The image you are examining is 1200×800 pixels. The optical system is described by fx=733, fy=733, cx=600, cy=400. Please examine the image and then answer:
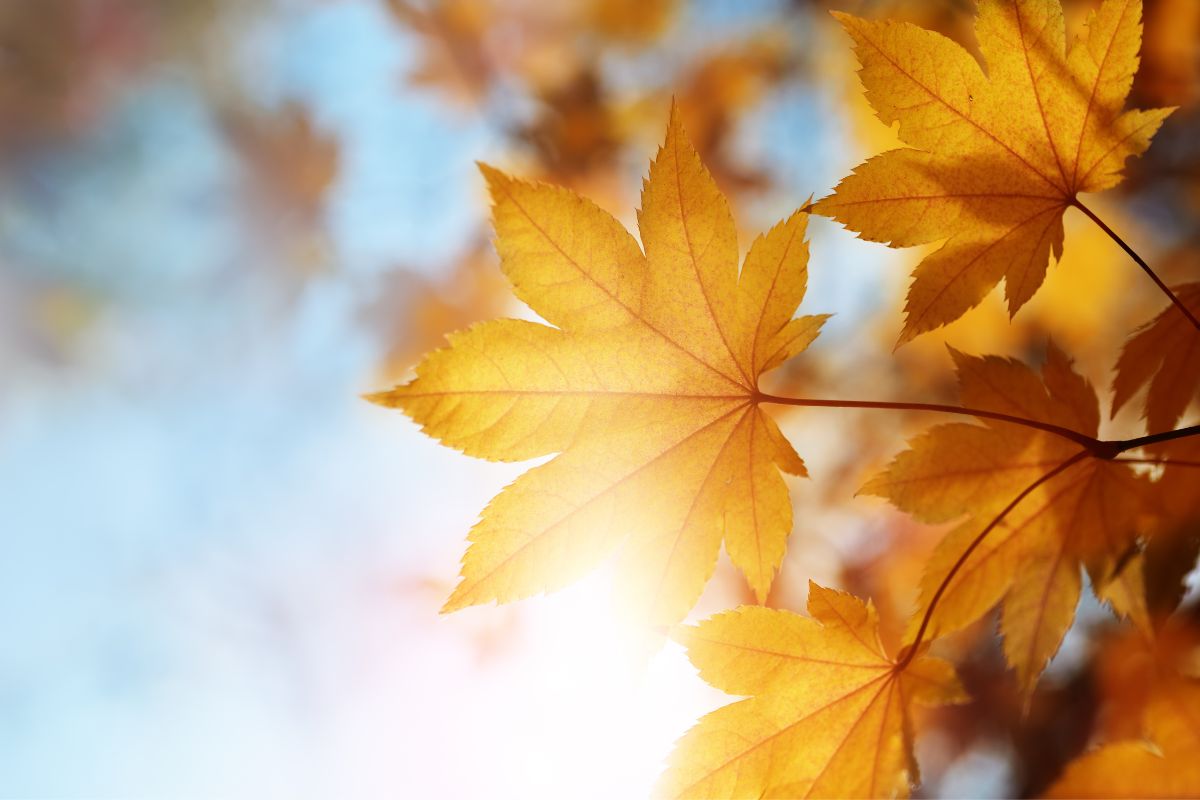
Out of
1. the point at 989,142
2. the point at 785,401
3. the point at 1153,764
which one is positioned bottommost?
the point at 1153,764

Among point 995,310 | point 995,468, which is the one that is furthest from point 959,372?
point 995,310

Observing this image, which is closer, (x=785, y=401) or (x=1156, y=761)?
→ (x=1156, y=761)

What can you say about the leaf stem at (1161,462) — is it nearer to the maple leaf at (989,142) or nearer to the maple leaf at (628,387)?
the maple leaf at (989,142)

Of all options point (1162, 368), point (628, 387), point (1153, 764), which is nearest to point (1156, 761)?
point (1153, 764)

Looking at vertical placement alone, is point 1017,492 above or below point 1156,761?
above

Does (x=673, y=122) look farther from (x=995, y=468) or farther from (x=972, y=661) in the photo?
(x=972, y=661)

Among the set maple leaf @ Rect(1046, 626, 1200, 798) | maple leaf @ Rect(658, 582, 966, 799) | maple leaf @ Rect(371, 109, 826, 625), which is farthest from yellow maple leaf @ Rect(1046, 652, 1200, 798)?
maple leaf @ Rect(371, 109, 826, 625)

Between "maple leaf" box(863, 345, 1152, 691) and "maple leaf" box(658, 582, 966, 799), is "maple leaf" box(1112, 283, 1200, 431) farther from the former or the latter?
"maple leaf" box(658, 582, 966, 799)

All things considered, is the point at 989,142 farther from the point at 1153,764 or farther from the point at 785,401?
the point at 1153,764
